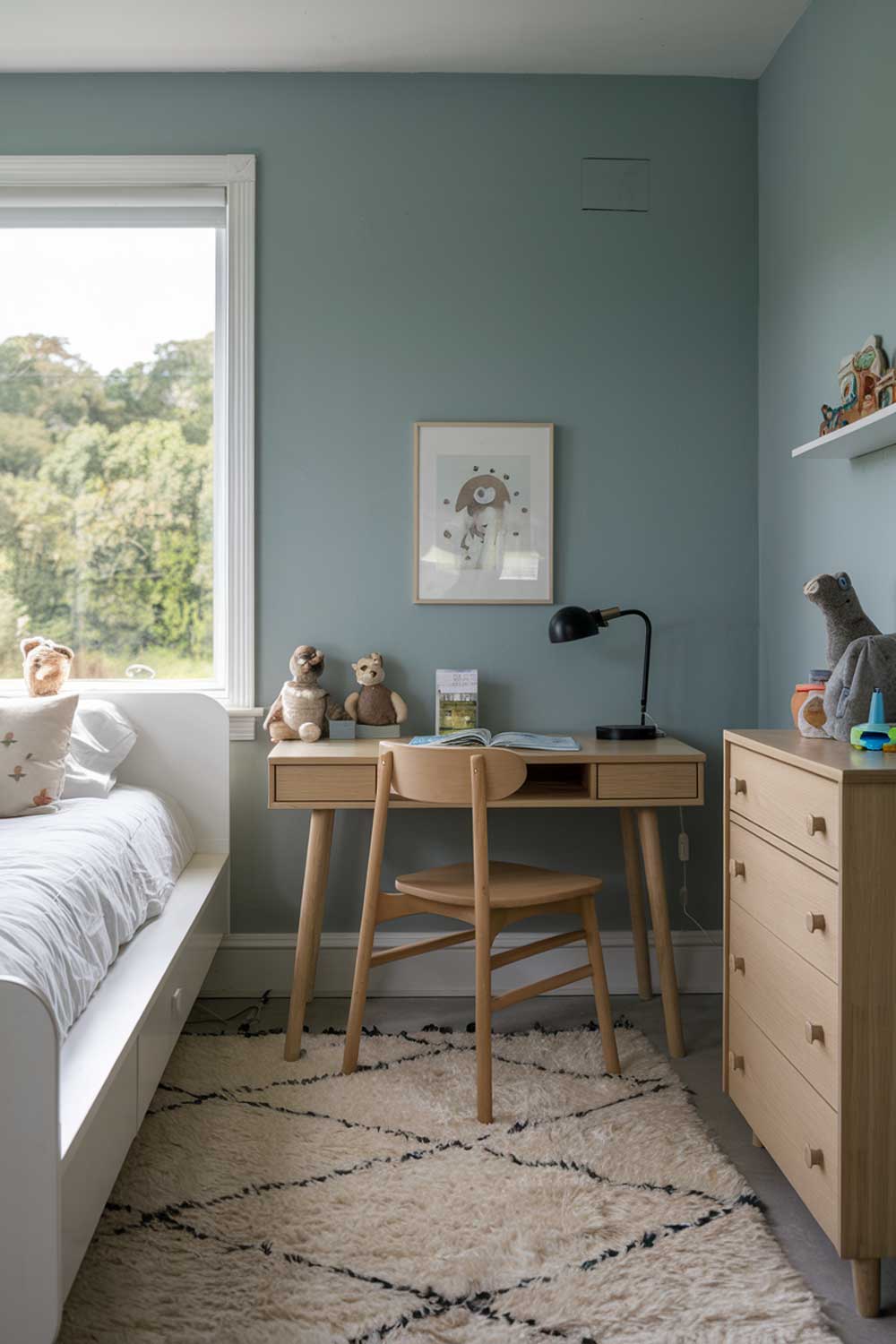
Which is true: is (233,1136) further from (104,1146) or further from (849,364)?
(849,364)

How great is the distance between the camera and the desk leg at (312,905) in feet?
8.34

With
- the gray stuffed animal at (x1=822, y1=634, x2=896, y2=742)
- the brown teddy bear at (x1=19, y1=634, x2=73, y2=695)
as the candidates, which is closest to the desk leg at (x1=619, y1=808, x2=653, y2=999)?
the gray stuffed animal at (x1=822, y1=634, x2=896, y2=742)

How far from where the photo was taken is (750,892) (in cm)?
199

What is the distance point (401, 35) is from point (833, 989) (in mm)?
2579

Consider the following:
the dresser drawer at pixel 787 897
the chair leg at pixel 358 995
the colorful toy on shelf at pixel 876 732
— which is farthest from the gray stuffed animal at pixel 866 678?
the chair leg at pixel 358 995

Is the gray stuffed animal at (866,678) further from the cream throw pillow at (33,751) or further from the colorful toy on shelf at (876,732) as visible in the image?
the cream throw pillow at (33,751)

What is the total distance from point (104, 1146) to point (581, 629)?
5.51 feet

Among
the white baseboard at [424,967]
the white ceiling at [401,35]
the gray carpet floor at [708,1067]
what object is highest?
the white ceiling at [401,35]

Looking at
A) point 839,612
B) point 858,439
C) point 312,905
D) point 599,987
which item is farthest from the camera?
point 312,905

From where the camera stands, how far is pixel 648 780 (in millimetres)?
2543

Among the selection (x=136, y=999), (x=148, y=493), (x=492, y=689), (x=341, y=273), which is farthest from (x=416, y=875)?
(x=341, y=273)

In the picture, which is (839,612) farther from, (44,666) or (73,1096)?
(44,666)

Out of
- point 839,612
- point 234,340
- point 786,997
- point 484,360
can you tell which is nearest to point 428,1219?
point 786,997

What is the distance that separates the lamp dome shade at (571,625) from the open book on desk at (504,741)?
0.87ft
